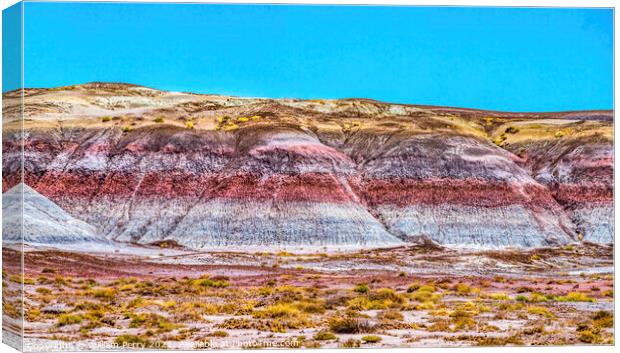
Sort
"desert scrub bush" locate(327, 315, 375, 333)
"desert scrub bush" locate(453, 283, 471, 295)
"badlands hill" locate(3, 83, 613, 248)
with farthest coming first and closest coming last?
"badlands hill" locate(3, 83, 613, 248)
"desert scrub bush" locate(453, 283, 471, 295)
"desert scrub bush" locate(327, 315, 375, 333)

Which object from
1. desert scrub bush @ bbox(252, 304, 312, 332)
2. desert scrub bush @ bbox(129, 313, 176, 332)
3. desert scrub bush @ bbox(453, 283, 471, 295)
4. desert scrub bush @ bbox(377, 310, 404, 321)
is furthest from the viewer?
desert scrub bush @ bbox(453, 283, 471, 295)

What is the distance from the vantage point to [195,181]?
46875mm

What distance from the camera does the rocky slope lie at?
119ft

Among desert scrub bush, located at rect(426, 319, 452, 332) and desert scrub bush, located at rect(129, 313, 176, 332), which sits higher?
desert scrub bush, located at rect(129, 313, 176, 332)

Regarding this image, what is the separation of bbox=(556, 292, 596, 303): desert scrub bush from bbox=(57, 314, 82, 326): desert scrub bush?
14.9m

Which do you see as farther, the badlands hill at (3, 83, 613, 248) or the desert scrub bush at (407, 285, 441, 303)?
the badlands hill at (3, 83, 613, 248)

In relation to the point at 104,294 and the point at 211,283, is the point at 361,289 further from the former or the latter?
the point at 104,294

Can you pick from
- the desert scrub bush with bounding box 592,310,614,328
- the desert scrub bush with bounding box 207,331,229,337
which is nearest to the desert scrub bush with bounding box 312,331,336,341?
the desert scrub bush with bounding box 207,331,229,337

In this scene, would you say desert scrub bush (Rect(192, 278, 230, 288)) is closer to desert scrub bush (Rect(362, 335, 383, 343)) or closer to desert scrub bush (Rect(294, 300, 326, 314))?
desert scrub bush (Rect(294, 300, 326, 314))

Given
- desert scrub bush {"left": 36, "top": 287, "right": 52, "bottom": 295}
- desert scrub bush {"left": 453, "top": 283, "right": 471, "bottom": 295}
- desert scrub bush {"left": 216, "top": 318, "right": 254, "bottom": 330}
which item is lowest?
desert scrub bush {"left": 216, "top": 318, "right": 254, "bottom": 330}

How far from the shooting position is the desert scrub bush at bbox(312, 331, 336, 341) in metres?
37.9

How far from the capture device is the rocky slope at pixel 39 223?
119 feet

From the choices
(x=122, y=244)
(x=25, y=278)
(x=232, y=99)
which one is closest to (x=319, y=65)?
(x=232, y=99)

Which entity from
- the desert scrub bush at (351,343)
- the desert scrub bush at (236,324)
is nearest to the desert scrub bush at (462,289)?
the desert scrub bush at (351,343)
